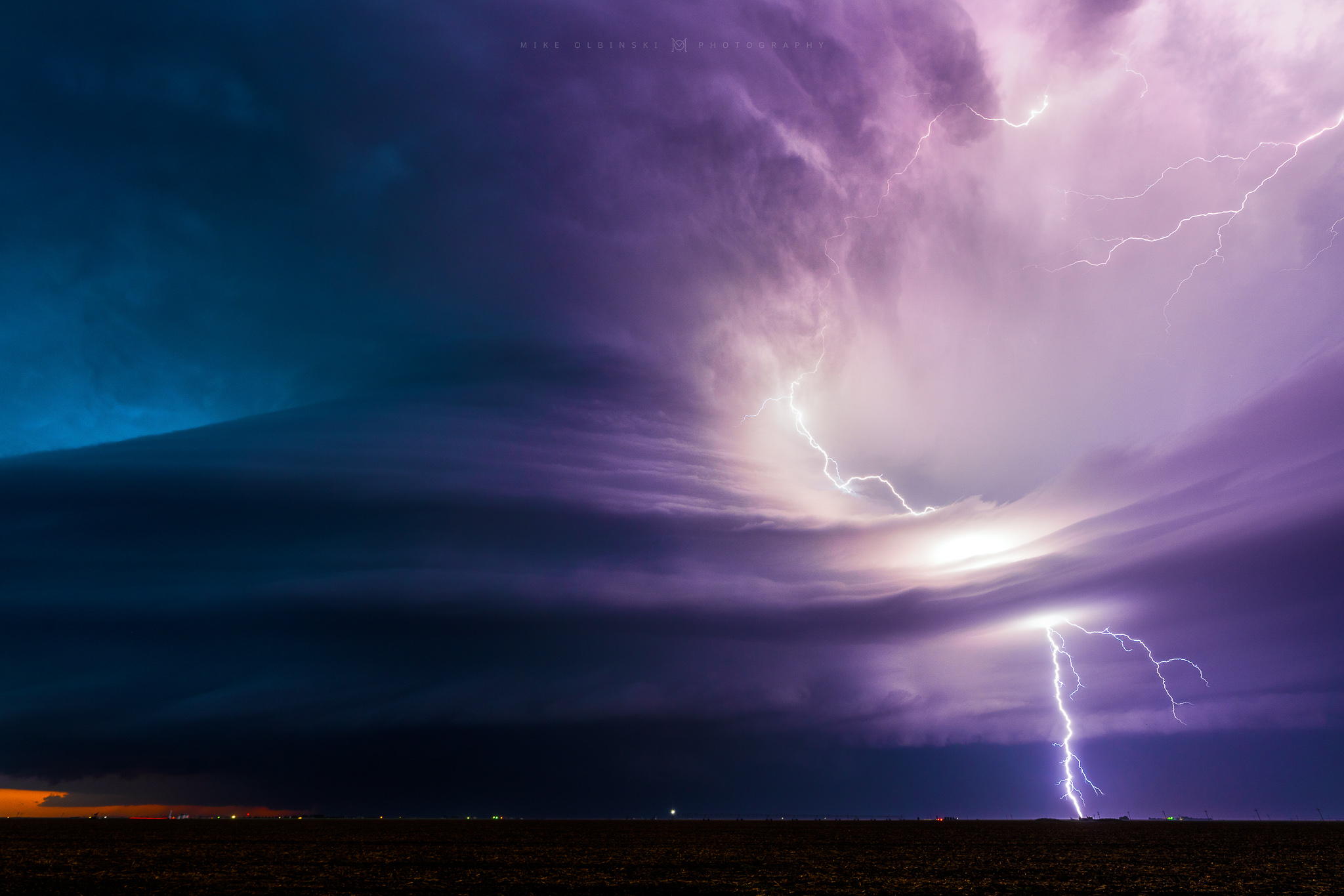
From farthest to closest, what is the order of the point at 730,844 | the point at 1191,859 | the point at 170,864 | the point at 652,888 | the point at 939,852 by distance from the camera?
the point at 730,844 → the point at 939,852 → the point at 1191,859 → the point at 170,864 → the point at 652,888

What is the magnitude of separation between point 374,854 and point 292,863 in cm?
1155

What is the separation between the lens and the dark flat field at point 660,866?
45.3m

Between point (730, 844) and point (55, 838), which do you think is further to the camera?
point (55, 838)

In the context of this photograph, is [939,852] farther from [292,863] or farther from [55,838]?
[55,838]

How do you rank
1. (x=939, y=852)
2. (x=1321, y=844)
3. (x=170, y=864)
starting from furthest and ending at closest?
1. (x=1321, y=844)
2. (x=939, y=852)
3. (x=170, y=864)

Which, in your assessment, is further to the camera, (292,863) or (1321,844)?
(1321,844)

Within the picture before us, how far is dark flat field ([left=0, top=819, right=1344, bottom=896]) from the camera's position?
45.3 meters

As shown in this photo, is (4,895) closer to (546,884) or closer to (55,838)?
(546,884)

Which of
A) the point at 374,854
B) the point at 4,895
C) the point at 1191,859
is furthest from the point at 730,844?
the point at 4,895

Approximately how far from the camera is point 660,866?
5991 centimetres

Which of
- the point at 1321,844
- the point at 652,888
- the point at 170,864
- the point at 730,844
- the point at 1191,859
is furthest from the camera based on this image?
the point at 1321,844

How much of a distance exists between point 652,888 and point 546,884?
6.46 metres

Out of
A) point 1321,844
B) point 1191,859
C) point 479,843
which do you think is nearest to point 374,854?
point 479,843

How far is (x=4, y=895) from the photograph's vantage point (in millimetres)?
39312
